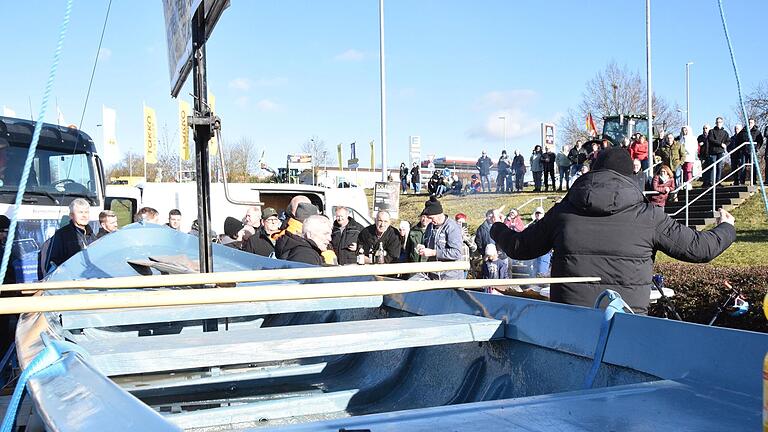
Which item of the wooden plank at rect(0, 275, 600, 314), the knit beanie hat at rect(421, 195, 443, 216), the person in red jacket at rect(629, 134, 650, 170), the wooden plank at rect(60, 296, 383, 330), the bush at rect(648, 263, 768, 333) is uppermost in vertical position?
the person in red jacket at rect(629, 134, 650, 170)

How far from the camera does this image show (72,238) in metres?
7.59

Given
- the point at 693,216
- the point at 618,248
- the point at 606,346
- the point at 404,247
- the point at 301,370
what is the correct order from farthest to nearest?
the point at 693,216, the point at 404,247, the point at 301,370, the point at 618,248, the point at 606,346

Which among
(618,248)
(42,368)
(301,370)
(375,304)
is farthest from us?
(375,304)

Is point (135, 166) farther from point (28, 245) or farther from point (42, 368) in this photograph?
point (42, 368)

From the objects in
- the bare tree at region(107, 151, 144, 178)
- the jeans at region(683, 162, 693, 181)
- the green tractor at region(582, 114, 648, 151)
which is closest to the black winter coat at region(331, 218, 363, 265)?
the jeans at region(683, 162, 693, 181)

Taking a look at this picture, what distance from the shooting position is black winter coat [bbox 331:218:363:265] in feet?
29.3

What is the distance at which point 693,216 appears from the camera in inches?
678

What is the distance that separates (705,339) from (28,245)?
29.5 feet

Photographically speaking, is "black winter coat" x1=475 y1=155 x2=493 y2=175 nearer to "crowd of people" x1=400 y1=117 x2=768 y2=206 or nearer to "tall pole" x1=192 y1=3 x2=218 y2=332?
"crowd of people" x1=400 y1=117 x2=768 y2=206

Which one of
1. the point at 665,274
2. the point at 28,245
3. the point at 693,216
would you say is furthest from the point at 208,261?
the point at 693,216

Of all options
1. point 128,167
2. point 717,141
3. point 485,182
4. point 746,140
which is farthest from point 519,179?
point 128,167

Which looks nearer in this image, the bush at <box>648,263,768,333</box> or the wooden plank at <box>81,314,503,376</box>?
the wooden plank at <box>81,314,503,376</box>

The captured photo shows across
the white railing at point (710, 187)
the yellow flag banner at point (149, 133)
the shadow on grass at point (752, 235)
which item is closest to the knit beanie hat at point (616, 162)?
the shadow on grass at point (752, 235)

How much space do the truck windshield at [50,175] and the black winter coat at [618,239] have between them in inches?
319
